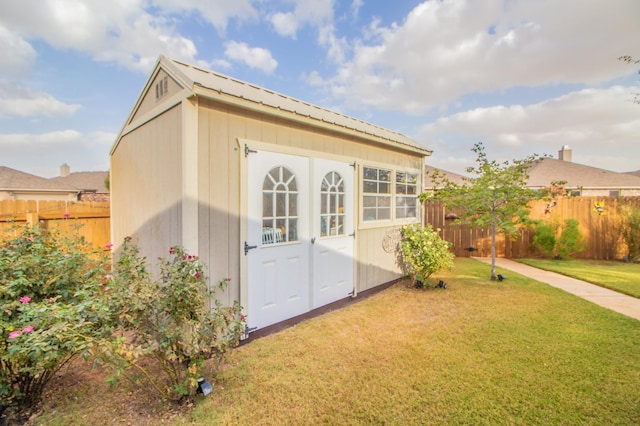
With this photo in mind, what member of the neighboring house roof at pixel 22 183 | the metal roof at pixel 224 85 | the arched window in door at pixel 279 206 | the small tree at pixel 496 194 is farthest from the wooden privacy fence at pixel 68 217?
the neighboring house roof at pixel 22 183

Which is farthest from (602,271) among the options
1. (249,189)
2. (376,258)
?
(249,189)

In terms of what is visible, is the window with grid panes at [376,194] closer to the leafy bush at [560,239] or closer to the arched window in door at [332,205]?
the arched window in door at [332,205]

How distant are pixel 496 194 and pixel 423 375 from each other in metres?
4.61

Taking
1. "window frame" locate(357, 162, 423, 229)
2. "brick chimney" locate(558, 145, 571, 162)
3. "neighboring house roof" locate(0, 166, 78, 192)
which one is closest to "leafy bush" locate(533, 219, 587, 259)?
"window frame" locate(357, 162, 423, 229)

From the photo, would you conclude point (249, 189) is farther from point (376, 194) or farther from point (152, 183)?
point (376, 194)

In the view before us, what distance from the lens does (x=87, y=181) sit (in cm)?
1700

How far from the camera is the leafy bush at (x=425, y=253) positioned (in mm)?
5469

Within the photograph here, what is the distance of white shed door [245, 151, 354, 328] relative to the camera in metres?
3.48

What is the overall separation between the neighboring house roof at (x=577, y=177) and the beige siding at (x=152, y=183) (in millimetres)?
16079

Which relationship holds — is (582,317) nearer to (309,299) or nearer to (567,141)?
(309,299)

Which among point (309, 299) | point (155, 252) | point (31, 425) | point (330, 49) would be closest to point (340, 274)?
point (309, 299)

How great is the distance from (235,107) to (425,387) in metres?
3.51

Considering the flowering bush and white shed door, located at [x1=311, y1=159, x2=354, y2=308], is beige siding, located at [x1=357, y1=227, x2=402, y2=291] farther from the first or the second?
the flowering bush

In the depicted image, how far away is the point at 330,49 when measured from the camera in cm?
872
